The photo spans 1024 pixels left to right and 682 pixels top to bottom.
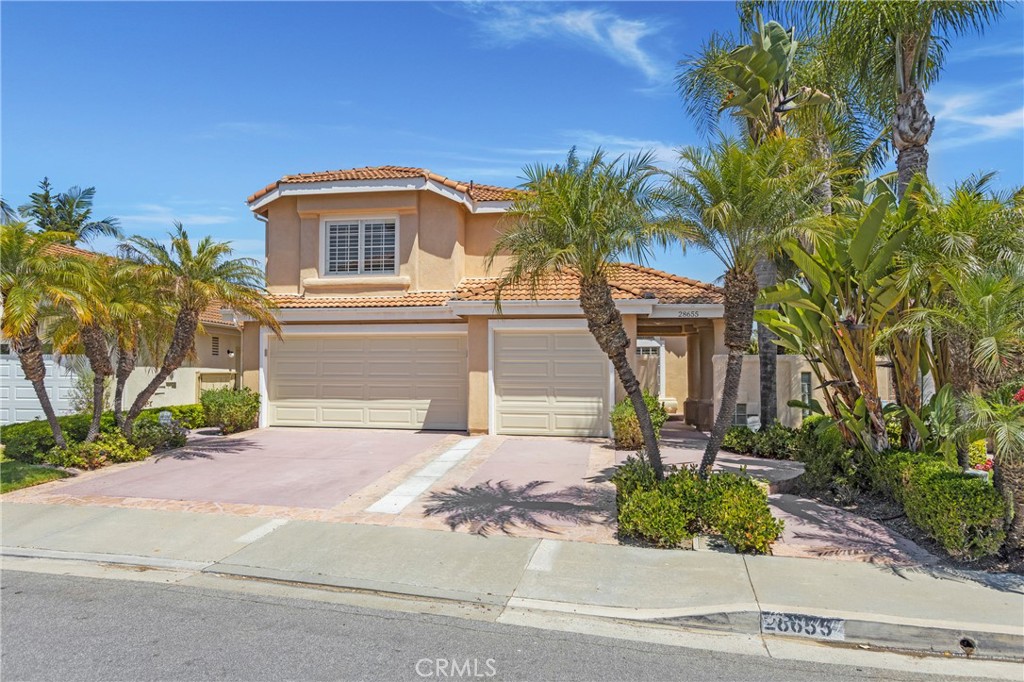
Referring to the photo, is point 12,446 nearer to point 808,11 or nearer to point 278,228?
point 278,228

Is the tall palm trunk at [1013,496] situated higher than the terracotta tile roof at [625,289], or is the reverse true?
the terracotta tile roof at [625,289]

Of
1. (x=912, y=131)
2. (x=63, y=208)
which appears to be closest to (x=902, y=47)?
(x=912, y=131)

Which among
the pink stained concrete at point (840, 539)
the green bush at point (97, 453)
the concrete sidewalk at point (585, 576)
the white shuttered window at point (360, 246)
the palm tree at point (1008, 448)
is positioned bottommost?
the concrete sidewalk at point (585, 576)

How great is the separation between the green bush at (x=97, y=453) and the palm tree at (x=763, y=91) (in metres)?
11.9

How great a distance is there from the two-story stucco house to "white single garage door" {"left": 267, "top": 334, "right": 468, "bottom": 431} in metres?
0.03

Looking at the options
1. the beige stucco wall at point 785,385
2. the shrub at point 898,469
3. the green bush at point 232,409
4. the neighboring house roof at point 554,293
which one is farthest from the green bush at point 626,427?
the green bush at point 232,409

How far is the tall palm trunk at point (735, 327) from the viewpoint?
24.2 ft

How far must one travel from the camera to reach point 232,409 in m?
15.1

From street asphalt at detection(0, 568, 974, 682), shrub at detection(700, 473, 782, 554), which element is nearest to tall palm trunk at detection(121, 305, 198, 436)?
street asphalt at detection(0, 568, 974, 682)

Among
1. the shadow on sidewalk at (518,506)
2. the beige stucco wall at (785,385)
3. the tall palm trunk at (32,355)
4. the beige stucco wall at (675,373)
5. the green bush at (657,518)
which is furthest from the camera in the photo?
the beige stucco wall at (675,373)

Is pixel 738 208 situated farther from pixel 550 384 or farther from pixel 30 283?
pixel 30 283

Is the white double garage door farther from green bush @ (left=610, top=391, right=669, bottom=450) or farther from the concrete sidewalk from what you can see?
the concrete sidewalk

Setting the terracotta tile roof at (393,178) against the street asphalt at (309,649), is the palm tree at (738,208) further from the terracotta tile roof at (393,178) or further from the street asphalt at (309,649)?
the terracotta tile roof at (393,178)

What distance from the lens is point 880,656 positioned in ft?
15.6
